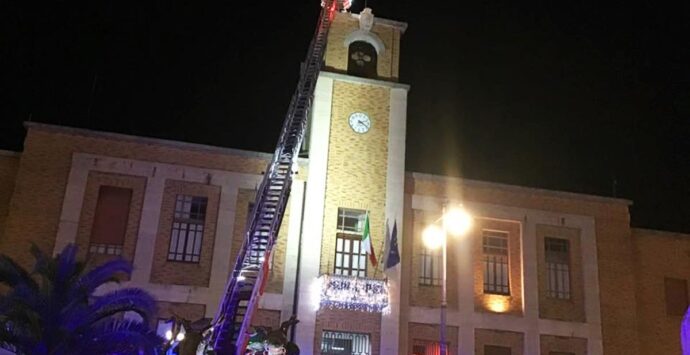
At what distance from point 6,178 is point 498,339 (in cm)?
1792

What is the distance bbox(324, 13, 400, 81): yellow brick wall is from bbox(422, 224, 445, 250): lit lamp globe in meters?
5.73

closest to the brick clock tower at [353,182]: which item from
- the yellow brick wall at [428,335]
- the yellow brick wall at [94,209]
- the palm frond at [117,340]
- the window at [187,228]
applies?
the yellow brick wall at [428,335]

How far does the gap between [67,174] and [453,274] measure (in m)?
13.8

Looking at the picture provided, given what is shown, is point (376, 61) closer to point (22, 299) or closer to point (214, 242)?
point (214, 242)

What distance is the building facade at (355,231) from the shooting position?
23625 millimetres

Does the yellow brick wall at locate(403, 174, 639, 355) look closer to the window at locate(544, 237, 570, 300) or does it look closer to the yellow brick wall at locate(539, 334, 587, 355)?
the yellow brick wall at locate(539, 334, 587, 355)

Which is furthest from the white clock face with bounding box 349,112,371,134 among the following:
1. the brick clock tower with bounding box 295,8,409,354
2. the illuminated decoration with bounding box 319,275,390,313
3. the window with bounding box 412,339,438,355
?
the window with bounding box 412,339,438,355

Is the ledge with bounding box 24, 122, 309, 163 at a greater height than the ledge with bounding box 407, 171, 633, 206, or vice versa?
the ledge with bounding box 407, 171, 633, 206

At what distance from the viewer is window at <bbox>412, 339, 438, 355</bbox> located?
2498 cm

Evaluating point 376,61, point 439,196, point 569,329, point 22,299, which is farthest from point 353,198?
point 22,299

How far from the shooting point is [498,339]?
25703 millimetres

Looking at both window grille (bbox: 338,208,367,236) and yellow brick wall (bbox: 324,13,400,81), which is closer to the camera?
window grille (bbox: 338,208,367,236)

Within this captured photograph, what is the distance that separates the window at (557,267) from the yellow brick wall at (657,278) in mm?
3321

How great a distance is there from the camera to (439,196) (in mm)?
26562
